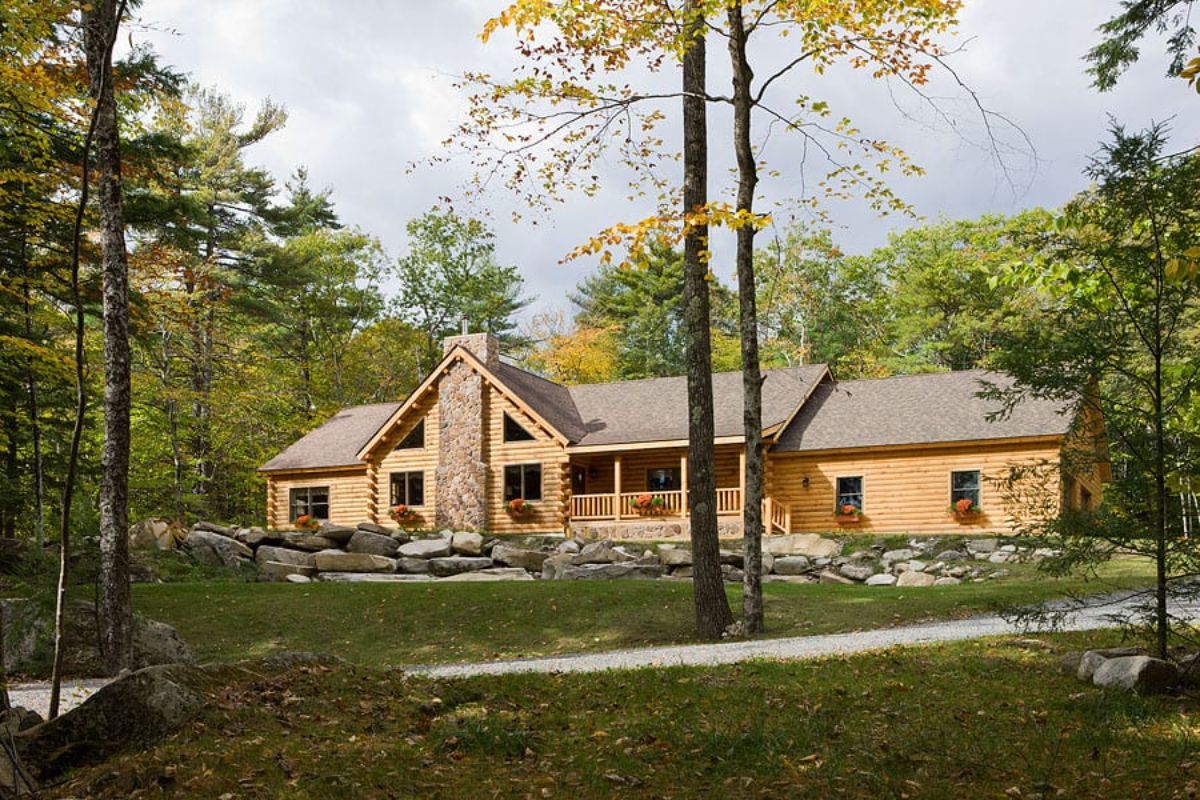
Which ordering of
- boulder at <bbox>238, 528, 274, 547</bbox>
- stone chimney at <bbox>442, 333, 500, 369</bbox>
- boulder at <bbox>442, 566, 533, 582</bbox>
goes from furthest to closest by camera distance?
stone chimney at <bbox>442, 333, 500, 369</bbox> < boulder at <bbox>238, 528, 274, 547</bbox> < boulder at <bbox>442, 566, 533, 582</bbox>

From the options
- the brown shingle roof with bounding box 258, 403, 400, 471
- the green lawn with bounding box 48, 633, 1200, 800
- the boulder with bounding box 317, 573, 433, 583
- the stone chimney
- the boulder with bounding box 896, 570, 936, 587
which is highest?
the stone chimney

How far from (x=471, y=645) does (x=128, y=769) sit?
8.98 m

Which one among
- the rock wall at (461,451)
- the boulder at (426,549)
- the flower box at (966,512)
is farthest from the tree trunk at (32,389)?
the flower box at (966,512)

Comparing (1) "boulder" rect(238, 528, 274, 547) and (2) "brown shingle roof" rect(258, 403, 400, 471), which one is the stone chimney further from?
(1) "boulder" rect(238, 528, 274, 547)

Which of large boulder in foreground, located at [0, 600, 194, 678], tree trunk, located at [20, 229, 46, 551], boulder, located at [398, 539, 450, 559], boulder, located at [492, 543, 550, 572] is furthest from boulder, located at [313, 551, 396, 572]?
large boulder in foreground, located at [0, 600, 194, 678]

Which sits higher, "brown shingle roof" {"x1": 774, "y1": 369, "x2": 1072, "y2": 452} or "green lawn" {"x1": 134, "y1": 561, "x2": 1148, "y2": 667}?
"brown shingle roof" {"x1": 774, "y1": 369, "x2": 1072, "y2": 452}

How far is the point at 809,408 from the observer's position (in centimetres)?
3044

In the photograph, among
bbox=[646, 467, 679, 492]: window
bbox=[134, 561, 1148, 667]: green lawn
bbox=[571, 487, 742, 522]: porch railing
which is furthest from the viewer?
bbox=[646, 467, 679, 492]: window

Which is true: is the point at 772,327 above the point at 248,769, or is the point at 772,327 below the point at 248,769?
above

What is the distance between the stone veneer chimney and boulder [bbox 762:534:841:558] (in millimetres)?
10536

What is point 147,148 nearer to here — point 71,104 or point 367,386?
point 71,104

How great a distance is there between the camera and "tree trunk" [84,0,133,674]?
450 inches

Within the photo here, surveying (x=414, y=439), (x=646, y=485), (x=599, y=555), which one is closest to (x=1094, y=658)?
(x=599, y=555)

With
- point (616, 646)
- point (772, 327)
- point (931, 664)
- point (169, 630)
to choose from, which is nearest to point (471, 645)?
point (616, 646)
